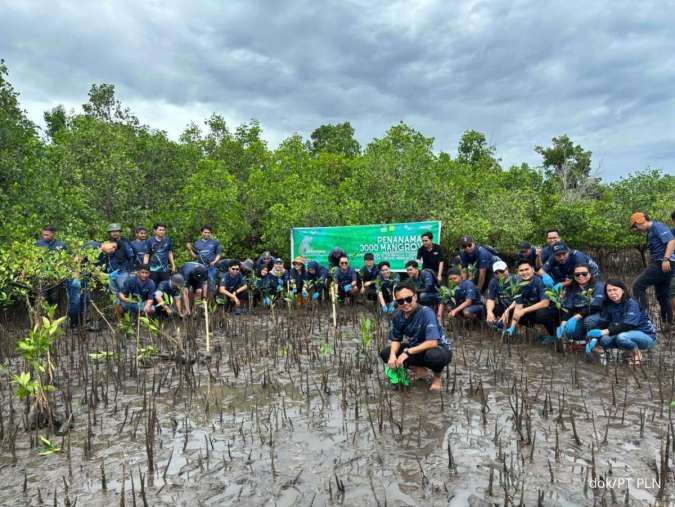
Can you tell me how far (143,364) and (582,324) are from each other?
5.58 meters

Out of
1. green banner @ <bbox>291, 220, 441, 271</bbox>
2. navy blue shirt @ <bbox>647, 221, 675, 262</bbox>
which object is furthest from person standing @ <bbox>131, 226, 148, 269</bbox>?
navy blue shirt @ <bbox>647, 221, 675, 262</bbox>

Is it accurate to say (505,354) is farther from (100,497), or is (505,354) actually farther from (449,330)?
(100,497)

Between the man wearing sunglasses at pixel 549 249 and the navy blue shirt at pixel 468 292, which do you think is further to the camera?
the navy blue shirt at pixel 468 292

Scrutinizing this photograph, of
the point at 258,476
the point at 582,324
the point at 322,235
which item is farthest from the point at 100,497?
the point at 322,235

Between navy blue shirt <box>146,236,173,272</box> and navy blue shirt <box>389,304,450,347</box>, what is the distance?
5595 mm

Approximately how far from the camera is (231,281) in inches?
391

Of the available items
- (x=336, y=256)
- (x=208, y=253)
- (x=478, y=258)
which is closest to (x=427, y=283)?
(x=478, y=258)

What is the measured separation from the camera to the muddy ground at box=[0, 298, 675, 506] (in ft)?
10.1

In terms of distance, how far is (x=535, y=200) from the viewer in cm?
1645

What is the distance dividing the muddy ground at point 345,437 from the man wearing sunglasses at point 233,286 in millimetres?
3578

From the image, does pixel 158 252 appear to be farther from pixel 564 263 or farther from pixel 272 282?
pixel 564 263

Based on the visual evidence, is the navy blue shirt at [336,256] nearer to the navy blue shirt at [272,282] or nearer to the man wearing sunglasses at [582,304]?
the navy blue shirt at [272,282]

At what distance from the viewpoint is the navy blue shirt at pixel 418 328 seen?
495cm

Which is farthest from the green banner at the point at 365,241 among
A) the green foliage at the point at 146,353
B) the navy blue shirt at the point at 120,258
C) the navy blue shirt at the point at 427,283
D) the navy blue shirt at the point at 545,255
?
the green foliage at the point at 146,353
